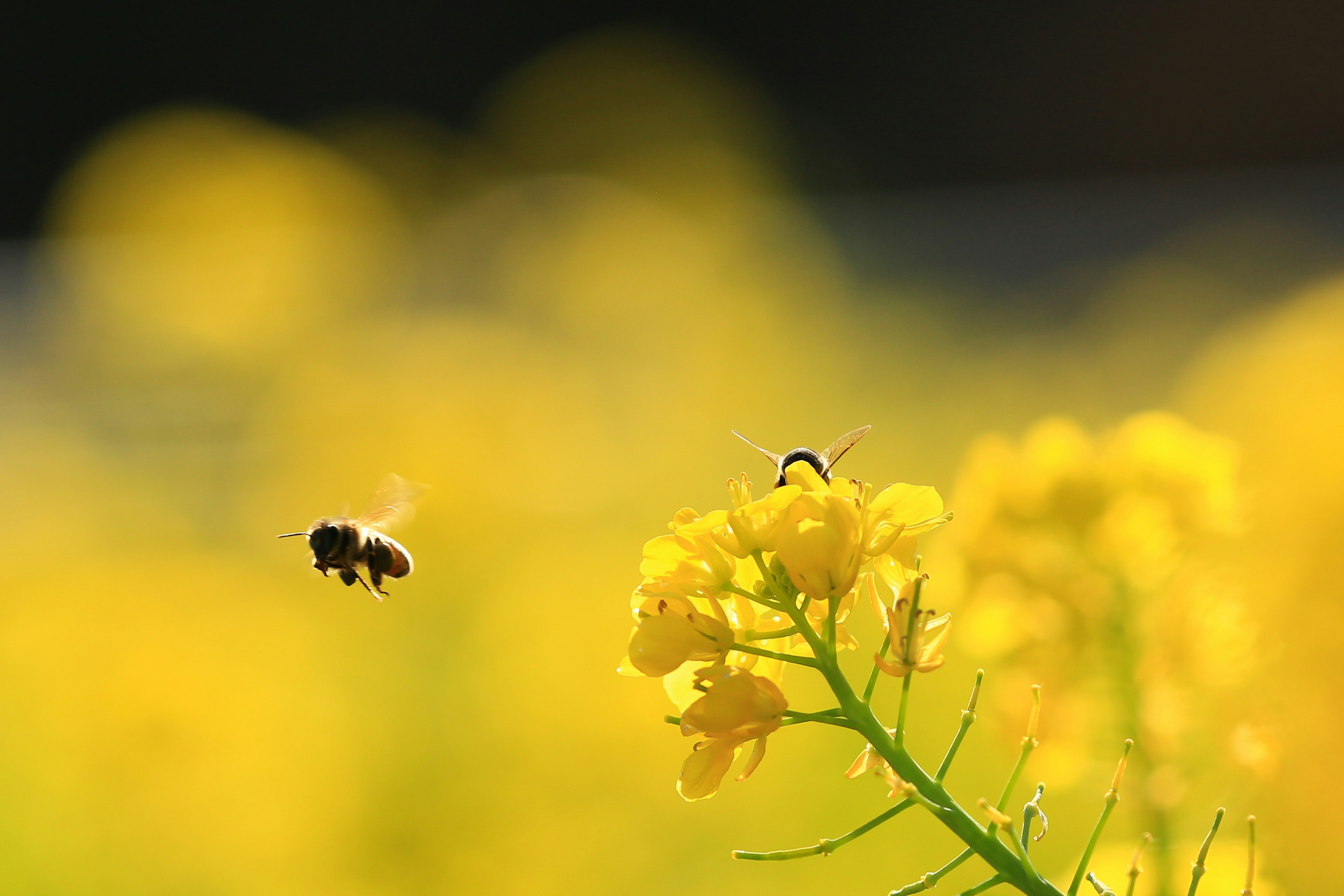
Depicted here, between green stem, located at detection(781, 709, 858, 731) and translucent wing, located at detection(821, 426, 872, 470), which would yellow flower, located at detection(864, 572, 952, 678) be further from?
translucent wing, located at detection(821, 426, 872, 470)

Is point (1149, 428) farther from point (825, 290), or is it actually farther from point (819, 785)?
point (825, 290)

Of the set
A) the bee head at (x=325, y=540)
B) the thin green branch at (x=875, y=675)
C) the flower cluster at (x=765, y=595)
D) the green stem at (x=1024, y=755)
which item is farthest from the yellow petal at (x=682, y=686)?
the bee head at (x=325, y=540)

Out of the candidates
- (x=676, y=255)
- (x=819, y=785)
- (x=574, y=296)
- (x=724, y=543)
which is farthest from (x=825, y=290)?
(x=724, y=543)

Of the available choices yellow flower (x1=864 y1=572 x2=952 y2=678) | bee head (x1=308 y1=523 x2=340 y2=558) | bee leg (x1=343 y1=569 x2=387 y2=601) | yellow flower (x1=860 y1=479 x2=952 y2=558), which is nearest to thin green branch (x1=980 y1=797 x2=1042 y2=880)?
yellow flower (x1=864 y1=572 x2=952 y2=678)

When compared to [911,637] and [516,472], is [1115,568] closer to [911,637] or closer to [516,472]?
[911,637]

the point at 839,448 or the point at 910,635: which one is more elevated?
the point at 839,448

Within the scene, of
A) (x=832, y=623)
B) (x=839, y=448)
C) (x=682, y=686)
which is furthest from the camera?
(x=839, y=448)

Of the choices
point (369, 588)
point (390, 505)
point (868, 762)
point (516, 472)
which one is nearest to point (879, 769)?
point (868, 762)
